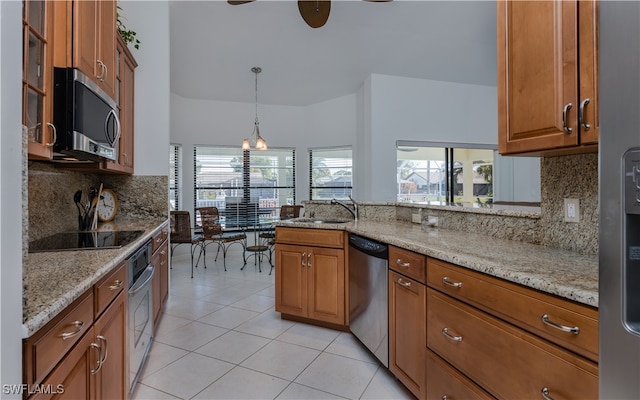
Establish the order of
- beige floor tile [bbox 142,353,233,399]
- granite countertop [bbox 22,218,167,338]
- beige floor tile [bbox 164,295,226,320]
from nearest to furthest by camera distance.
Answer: granite countertop [bbox 22,218,167,338] → beige floor tile [bbox 142,353,233,399] → beige floor tile [bbox 164,295,226,320]

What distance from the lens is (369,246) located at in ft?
6.92

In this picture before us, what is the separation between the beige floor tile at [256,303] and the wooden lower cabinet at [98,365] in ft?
5.41

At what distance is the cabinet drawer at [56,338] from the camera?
0.72 metres

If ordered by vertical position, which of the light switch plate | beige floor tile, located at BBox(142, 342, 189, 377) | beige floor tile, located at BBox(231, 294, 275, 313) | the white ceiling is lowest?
beige floor tile, located at BBox(142, 342, 189, 377)

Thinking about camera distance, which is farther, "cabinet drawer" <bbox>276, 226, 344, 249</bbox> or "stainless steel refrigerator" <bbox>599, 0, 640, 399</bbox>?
"cabinet drawer" <bbox>276, 226, 344, 249</bbox>

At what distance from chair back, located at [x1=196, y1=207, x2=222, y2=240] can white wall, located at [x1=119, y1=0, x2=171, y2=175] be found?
5.46 ft

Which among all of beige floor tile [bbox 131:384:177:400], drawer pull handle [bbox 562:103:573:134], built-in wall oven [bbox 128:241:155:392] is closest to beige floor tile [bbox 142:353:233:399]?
beige floor tile [bbox 131:384:177:400]

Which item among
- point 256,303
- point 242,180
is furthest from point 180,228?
point 256,303

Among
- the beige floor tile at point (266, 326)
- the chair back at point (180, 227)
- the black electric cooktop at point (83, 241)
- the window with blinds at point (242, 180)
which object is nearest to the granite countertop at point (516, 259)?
the beige floor tile at point (266, 326)

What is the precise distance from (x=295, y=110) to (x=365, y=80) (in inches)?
67.7

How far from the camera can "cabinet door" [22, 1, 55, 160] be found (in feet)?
4.14

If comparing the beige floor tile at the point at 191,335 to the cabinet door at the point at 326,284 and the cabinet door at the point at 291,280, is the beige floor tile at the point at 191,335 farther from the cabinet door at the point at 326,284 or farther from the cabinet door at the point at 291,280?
the cabinet door at the point at 326,284

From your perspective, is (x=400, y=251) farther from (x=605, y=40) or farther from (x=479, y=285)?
(x=605, y=40)

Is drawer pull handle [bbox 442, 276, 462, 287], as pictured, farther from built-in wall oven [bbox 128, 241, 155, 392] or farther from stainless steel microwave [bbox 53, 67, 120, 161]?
stainless steel microwave [bbox 53, 67, 120, 161]
